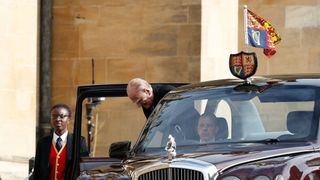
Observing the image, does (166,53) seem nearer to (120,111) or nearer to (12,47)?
(120,111)

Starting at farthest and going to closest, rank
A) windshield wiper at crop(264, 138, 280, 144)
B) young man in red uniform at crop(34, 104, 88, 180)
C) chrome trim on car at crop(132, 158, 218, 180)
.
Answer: young man in red uniform at crop(34, 104, 88, 180) → windshield wiper at crop(264, 138, 280, 144) → chrome trim on car at crop(132, 158, 218, 180)

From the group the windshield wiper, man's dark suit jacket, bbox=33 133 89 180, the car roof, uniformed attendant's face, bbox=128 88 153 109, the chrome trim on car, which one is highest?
the car roof

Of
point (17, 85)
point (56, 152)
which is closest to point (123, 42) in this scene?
point (17, 85)

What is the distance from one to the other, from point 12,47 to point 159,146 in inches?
242

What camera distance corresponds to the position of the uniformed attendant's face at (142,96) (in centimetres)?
874

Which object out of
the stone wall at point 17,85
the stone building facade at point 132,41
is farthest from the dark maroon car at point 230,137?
the stone building facade at point 132,41

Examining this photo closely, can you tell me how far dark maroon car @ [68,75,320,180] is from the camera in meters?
6.78

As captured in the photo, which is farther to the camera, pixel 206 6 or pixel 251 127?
pixel 206 6

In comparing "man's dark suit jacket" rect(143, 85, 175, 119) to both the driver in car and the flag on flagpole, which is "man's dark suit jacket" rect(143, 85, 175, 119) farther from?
the driver in car

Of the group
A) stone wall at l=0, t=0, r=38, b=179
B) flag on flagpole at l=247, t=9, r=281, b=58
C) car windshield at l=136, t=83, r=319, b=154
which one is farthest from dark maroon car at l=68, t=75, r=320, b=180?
A: stone wall at l=0, t=0, r=38, b=179

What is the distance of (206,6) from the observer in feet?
49.8

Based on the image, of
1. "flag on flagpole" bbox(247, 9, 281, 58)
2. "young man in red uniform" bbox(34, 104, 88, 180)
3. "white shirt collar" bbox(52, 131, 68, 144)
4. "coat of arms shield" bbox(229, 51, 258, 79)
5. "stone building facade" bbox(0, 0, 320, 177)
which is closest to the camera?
"coat of arms shield" bbox(229, 51, 258, 79)

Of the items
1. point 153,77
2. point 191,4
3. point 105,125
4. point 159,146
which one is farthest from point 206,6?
point 159,146

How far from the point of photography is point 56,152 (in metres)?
9.82
